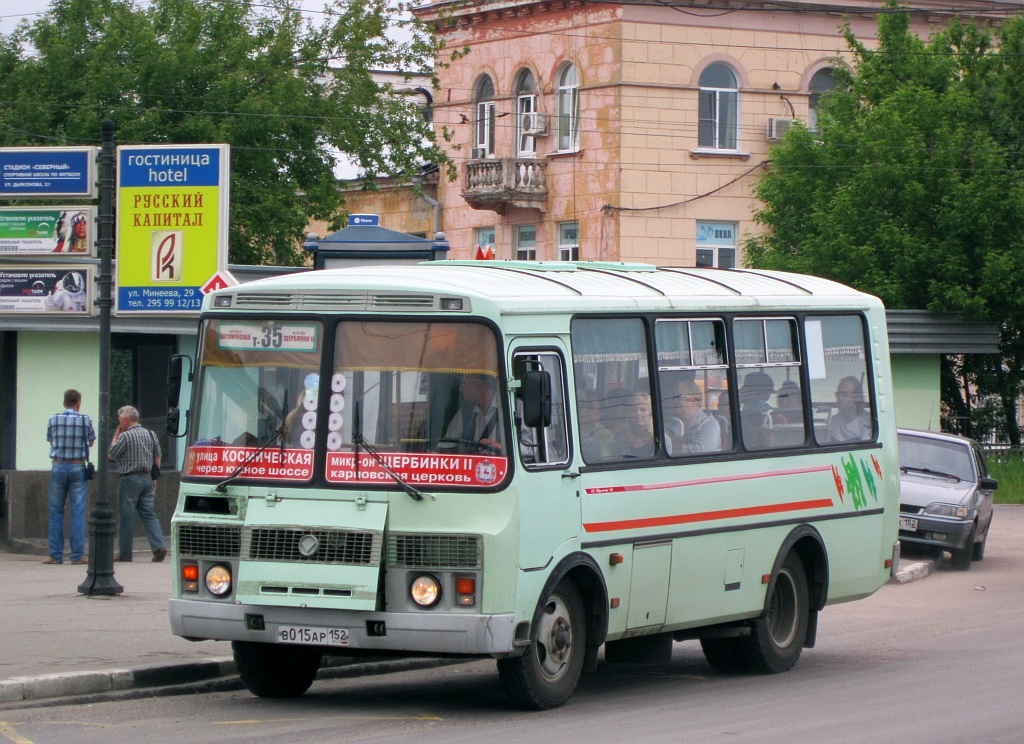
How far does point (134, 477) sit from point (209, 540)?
885cm

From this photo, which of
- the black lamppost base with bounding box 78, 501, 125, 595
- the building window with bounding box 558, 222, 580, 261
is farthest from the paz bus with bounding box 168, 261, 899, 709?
the building window with bounding box 558, 222, 580, 261

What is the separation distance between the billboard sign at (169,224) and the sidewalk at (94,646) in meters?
2.85

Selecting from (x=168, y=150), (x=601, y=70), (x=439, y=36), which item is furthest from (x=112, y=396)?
(x=439, y=36)

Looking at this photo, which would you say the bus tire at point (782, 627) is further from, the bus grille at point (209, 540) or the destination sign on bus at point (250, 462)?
the bus grille at point (209, 540)

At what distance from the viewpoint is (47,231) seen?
1738 centimetres

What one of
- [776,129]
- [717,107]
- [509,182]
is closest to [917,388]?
[776,129]

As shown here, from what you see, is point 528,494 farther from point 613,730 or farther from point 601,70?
point 601,70

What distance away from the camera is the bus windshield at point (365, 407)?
9.73 meters

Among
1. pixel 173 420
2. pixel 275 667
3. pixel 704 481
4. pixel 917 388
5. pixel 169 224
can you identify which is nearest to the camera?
pixel 275 667

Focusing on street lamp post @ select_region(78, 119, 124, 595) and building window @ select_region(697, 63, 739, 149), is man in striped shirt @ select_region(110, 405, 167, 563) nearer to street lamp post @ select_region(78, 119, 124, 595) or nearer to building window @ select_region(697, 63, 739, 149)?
street lamp post @ select_region(78, 119, 124, 595)

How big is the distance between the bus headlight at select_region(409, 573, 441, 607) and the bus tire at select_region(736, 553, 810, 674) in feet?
11.3

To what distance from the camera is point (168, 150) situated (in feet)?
55.8

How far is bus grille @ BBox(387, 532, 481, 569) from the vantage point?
952 cm

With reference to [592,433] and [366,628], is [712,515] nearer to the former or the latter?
[592,433]
